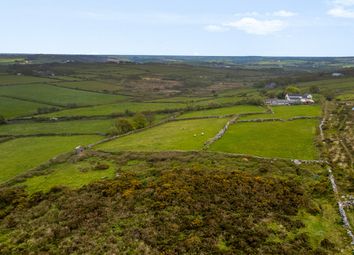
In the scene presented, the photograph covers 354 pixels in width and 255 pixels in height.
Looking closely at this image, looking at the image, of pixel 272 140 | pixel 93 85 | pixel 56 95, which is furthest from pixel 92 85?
pixel 272 140

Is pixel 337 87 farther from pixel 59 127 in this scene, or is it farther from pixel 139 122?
pixel 59 127

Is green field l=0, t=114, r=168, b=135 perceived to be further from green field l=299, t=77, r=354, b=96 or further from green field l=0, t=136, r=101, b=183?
green field l=299, t=77, r=354, b=96

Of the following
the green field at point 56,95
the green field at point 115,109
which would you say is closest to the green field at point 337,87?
the green field at point 115,109

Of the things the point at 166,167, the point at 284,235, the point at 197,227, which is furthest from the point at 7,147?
the point at 284,235

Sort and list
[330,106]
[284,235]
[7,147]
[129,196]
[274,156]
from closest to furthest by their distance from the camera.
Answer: [284,235], [129,196], [274,156], [7,147], [330,106]

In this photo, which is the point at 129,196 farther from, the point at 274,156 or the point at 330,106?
the point at 330,106
